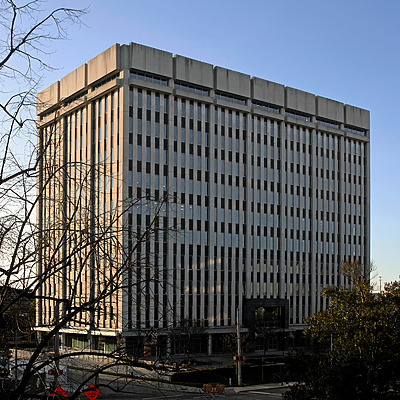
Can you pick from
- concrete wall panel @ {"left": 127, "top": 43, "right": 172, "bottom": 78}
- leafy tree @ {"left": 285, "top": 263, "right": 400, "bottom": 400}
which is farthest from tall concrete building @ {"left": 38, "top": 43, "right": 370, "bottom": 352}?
leafy tree @ {"left": 285, "top": 263, "right": 400, "bottom": 400}

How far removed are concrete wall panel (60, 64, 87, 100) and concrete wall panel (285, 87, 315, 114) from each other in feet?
91.7

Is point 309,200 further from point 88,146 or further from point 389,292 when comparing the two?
point 389,292

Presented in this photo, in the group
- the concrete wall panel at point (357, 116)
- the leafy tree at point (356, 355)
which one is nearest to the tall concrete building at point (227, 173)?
the concrete wall panel at point (357, 116)

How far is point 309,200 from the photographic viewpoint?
81625 mm

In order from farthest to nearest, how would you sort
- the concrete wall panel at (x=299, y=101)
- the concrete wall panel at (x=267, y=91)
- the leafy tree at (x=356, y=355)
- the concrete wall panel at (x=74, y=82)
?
the concrete wall panel at (x=299, y=101), the concrete wall panel at (x=267, y=91), the concrete wall panel at (x=74, y=82), the leafy tree at (x=356, y=355)

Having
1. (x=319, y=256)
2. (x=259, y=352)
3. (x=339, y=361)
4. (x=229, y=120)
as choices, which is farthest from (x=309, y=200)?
(x=339, y=361)

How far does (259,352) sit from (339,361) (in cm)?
5000

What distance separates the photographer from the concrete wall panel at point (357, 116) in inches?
3423

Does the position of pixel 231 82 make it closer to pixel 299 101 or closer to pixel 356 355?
pixel 299 101

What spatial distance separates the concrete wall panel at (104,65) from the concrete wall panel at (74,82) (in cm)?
105

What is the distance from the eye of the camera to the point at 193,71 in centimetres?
6962

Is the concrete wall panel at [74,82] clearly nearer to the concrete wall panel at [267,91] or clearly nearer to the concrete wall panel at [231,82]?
→ the concrete wall panel at [231,82]

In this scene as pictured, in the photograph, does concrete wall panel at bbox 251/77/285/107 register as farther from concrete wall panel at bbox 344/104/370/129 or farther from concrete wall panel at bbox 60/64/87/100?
concrete wall panel at bbox 60/64/87/100

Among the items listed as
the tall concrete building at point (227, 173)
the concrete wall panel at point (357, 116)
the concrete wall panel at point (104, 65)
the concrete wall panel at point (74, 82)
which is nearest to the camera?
the concrete wall panel at point (104, 65)
